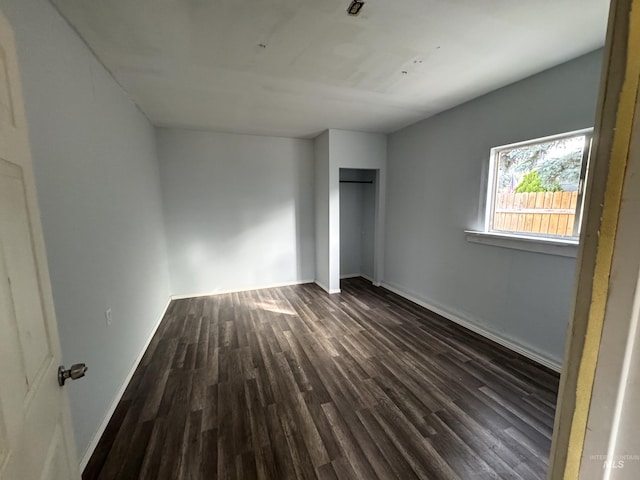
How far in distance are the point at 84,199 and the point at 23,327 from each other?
1277 mm

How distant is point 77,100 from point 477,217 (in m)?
3.55

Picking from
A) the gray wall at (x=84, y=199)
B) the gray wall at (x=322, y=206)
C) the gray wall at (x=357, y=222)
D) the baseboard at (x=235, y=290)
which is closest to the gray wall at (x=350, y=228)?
the gray wall at (x=357, y=222)

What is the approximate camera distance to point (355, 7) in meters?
1.48

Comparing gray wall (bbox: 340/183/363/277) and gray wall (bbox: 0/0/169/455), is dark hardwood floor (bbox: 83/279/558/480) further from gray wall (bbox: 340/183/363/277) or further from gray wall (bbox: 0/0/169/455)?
gray wall (bbox: 340/183/363/277)

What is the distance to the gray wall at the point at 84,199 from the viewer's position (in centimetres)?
128

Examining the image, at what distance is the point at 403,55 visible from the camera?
6.47 ft

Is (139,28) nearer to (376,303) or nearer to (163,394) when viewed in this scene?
(163,394)

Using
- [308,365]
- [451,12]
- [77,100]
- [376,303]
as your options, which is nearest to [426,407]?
[308,365]

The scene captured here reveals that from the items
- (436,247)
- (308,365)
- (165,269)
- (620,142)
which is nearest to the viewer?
(620,142)

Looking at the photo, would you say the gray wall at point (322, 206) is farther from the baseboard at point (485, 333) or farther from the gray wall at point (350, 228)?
the baseboard at point (485, 333)

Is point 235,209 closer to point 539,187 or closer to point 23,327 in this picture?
point 23,327

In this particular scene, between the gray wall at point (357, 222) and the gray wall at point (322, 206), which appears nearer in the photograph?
the gray wall at point (322, 206)

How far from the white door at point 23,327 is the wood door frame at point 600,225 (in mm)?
1097

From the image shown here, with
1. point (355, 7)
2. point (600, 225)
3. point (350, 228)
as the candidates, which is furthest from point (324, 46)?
point (350, 228)
